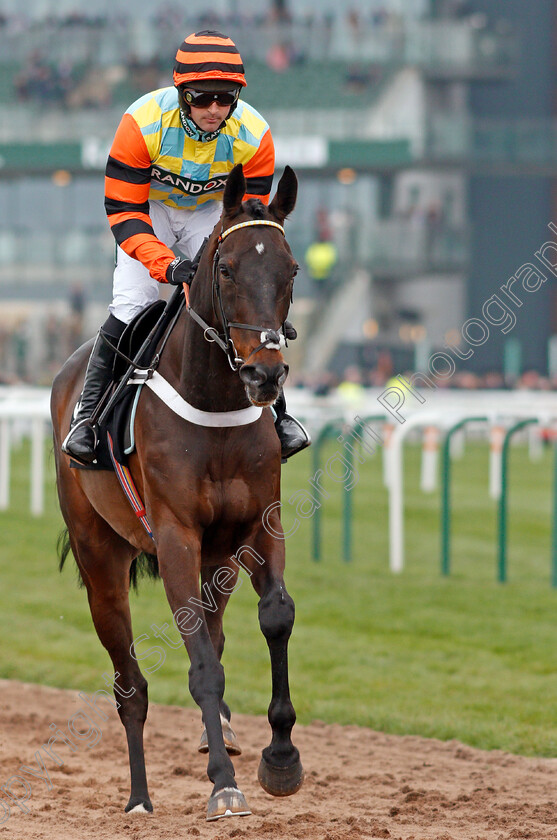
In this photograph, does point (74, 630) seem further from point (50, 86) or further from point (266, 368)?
point (50, 86)

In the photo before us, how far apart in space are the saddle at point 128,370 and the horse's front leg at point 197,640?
19.0 inches

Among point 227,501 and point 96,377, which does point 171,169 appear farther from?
point 227,501

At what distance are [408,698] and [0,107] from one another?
2368 cm

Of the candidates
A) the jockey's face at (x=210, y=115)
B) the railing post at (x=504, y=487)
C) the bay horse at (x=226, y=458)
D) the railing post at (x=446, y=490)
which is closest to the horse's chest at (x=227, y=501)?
the bay horse at (x=226, y=458)

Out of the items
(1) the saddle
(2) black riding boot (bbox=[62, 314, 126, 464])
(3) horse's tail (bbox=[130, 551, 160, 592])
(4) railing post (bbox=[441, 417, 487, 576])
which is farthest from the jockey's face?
(4) railing post (bbox=[441, 417, 487, 576])

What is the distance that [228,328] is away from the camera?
146 inches

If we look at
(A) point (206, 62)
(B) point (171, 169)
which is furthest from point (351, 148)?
(A) point (206, 62)

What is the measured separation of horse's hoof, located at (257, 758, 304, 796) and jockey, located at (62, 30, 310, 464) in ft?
3.60

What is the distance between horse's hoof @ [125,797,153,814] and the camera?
13.8 ft

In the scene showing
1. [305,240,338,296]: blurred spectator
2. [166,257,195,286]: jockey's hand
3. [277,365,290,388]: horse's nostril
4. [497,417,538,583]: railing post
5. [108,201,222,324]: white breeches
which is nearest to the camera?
[277,365,290,388]: horse's nostril

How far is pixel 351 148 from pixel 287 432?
21.7m

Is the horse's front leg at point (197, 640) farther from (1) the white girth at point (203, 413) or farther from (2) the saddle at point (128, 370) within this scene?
(2) the saddle at point (128, 370)

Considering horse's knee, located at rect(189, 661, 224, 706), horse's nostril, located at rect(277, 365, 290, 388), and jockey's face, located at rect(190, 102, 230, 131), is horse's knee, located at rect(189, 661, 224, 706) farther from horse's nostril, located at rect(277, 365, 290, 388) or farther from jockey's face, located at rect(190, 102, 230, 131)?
jockey's face, located at rect(190, 102, 230, 131)

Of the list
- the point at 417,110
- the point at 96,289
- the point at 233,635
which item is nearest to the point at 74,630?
the point at 233,635
